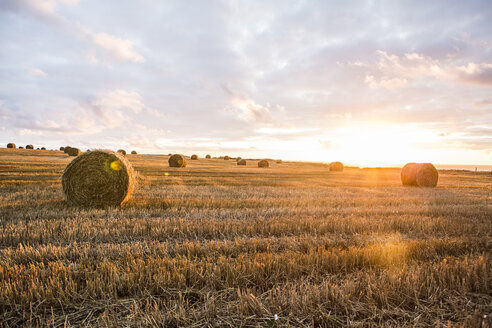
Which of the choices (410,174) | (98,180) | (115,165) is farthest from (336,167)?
(98,180)

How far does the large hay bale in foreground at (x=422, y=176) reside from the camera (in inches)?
677

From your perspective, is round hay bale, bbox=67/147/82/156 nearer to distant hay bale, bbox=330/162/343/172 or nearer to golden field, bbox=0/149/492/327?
distant hay bale, bbox=330/162/343/172

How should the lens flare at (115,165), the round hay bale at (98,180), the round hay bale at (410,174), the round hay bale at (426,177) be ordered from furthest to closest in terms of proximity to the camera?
the round hay bale at (410,174), the round hay bale at (426,177), the lens flare at (115,165), the round hay bale at (98,180)

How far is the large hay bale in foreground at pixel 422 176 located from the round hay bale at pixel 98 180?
1775 centimetres

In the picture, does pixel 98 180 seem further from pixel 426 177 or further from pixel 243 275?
pixel 426 177

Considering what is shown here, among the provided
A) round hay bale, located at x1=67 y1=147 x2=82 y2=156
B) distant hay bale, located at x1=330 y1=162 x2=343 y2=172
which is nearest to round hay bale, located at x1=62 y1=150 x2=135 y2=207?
distant hay bale, located at x1=330 y1=162 x2=343 y2=172

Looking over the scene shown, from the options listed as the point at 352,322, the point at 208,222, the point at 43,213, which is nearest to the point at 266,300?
the point at 352,322

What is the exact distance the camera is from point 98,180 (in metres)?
8.90

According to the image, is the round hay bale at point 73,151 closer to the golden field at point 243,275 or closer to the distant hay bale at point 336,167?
the distant hay bale at point 336,167

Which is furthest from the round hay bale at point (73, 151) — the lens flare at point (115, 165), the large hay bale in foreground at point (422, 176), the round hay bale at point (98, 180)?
the large hay bale in foreground at point (422, 176)

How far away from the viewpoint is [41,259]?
3936mm

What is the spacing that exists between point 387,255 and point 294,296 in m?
2.19

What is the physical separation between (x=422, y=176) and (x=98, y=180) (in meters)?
19.1

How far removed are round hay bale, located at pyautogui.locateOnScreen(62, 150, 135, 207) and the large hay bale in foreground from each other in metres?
17.7
